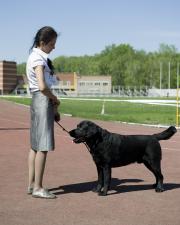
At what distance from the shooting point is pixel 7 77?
5930 inches

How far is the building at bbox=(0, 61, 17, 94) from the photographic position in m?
148

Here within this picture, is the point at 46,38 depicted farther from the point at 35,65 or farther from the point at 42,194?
the point at 42,194

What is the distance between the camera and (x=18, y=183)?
8.08 m

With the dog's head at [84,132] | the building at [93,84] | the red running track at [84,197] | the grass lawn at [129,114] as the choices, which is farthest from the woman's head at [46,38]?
the building at [93,84]

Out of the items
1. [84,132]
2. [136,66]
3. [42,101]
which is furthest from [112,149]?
[136,66]

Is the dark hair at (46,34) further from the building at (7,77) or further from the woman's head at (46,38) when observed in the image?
the building at (7,77)

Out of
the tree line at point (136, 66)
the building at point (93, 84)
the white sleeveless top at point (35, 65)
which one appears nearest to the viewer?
the white sleeveless top at point (35, 65)

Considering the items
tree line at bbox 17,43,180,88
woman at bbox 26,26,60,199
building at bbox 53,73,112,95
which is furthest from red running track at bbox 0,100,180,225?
building at bbox 53,73,112,95

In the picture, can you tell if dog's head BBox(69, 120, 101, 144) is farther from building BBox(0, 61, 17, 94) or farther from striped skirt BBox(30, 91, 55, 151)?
building BBox(0, 61, 17, 94)

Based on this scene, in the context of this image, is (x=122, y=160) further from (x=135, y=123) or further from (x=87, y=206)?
(x=135, y=123)

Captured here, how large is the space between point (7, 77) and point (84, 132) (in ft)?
477

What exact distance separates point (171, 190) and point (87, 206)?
5.43 feet

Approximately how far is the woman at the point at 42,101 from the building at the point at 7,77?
14023cm

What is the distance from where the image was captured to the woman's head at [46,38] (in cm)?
687
